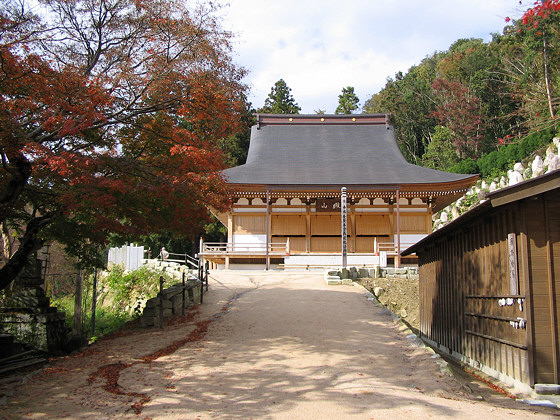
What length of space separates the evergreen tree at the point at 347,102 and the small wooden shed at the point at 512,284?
4897 centimetres

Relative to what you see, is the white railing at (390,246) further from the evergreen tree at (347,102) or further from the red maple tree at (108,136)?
the evergreen tree at (347,102)

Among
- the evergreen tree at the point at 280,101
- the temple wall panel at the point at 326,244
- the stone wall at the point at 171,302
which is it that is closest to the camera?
the stone wall at the point at 171,302

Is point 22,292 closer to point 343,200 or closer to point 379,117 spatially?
point 343,200

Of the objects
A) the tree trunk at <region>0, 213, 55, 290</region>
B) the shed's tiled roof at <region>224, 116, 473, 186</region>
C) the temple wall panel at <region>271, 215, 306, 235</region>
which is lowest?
the tree trunk at <region>0, 213, 55, 290</region>

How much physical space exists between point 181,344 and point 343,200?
42.5 feet

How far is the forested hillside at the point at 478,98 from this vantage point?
1169 inches

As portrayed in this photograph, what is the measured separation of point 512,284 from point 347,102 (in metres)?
52.2

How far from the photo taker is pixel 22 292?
10.4 meters

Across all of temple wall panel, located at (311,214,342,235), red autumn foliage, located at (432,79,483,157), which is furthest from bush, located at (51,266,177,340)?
red autumn foliage, located at (432,79,483,157)

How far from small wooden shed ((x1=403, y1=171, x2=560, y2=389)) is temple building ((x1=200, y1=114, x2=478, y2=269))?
494 inches

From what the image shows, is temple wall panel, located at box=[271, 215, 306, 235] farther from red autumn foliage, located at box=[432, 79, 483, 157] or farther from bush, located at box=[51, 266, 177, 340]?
red autumn foliage, located at box=[432, 79, 483, 157]

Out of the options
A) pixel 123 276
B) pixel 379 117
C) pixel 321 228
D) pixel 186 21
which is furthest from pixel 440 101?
pixel 186 21

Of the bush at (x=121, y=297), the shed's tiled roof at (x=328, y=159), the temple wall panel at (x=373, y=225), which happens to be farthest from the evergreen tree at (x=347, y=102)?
the bush at (x=121, y=297)

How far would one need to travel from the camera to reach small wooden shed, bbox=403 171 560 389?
6801 mm
